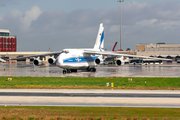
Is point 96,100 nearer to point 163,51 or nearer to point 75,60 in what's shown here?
point 75,60

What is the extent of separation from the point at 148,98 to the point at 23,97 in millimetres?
10673

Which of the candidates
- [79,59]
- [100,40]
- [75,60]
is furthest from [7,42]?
[75,60]

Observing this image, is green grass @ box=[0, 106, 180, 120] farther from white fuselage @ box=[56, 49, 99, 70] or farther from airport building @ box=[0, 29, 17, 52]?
airport building @ box=[0, 29, 17, 52]

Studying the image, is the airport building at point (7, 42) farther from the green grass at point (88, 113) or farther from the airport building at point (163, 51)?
the green grass at point (88, 113)

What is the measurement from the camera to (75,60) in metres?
53.1

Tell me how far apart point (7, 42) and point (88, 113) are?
159097 millimetres

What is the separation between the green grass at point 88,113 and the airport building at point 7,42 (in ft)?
503

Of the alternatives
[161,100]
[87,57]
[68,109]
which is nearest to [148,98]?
[161,100]

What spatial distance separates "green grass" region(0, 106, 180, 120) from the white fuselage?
3170cm

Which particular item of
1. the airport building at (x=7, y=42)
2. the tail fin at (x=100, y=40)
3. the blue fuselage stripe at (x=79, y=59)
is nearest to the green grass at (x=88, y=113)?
the blue fuselage stripe at (x=79, y=59)

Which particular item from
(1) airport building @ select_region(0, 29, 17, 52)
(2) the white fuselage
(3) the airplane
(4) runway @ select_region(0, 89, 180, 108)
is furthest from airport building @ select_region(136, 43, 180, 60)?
(4) runway @ select_region(0, 89, 180, 108)

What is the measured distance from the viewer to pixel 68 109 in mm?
18562

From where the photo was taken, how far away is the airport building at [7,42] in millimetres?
165300

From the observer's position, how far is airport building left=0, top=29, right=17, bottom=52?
16530 cm
